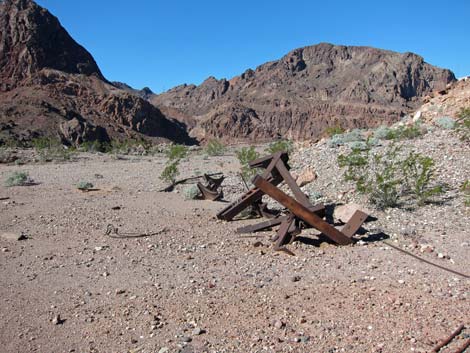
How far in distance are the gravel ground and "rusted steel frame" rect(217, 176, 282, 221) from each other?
0.72ft

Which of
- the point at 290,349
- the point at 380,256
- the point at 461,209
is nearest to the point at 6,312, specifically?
the point at 290,349

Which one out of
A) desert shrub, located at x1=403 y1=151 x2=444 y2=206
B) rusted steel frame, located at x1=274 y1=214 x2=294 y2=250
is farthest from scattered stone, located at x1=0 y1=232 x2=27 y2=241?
desert shrub, located at x1=403 y1=151 x2=444 y2=206

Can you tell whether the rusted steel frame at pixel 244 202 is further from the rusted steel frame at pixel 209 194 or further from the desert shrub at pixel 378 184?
the rusted steel frame at pixel 209 194

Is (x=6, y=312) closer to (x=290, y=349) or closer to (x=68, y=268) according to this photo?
(x=68, y=268)

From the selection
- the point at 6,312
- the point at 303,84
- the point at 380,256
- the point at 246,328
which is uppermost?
the point at 303,84

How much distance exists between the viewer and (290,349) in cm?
362

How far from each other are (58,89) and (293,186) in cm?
7920

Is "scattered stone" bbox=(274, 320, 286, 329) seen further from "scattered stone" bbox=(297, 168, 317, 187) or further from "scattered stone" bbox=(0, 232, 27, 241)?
"scattered stone" bbox=(297, 168, 317, 187)

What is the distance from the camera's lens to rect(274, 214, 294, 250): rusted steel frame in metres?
5.99

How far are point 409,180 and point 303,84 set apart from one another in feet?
438

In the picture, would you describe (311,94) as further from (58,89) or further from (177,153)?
(177,153)

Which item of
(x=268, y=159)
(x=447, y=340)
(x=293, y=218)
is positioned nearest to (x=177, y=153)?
(x=268, y=159)

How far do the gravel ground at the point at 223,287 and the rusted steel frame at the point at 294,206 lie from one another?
0.28 metres

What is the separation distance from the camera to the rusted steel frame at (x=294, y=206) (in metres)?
5.77
